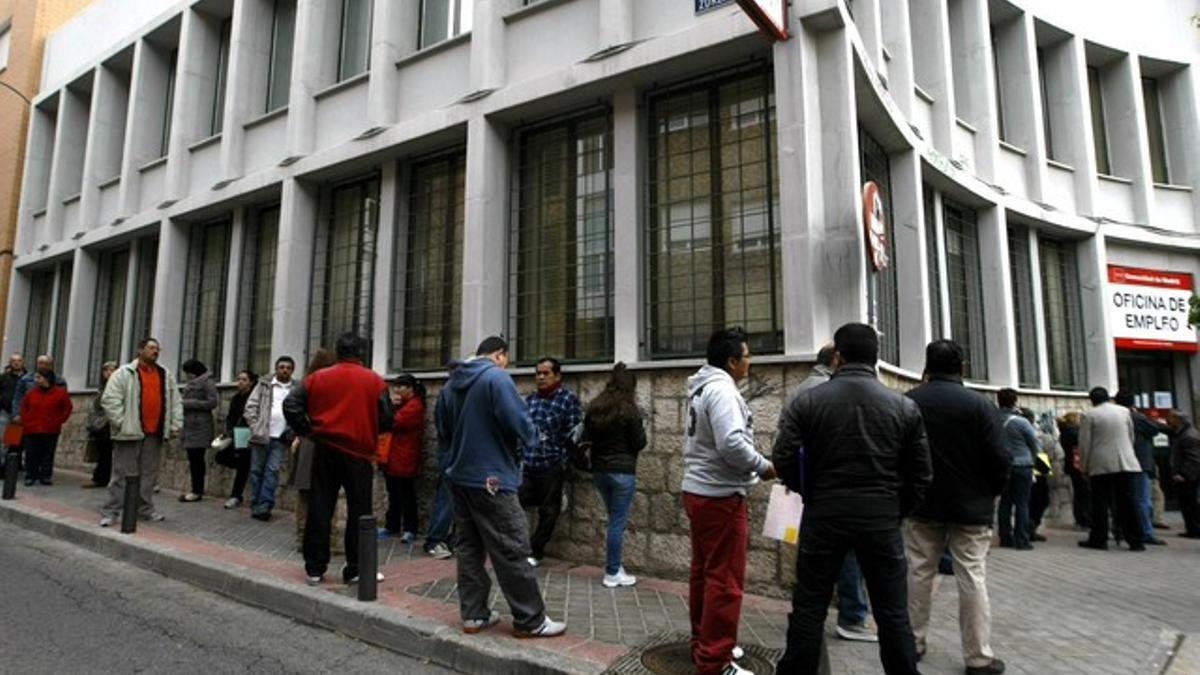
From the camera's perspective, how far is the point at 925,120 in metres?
10.2

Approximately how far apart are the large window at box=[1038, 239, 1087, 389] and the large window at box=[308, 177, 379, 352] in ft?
34.3

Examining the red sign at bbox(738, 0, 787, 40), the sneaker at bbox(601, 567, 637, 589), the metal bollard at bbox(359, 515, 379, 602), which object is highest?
the red sign at bbox(738, 0, 787, 40)

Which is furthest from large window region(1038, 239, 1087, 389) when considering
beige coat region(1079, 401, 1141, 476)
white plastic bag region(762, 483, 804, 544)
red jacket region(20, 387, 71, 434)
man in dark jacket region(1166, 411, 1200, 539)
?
red jacket region(20, 387, 71, 434)

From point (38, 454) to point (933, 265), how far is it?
1327cm

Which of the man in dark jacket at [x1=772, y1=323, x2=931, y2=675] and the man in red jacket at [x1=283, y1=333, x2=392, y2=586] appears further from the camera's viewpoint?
the man in red jacket at [x1=283, y1=333, x2=392, y2=586]

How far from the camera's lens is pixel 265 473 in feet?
30.0

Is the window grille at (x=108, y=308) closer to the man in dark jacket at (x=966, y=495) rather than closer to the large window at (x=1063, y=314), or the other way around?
the man in dark jacket at (x=966, y=495)

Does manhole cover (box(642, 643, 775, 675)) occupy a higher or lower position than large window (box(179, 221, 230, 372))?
lower

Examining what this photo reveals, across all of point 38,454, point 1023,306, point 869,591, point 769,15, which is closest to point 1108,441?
point 1023,306

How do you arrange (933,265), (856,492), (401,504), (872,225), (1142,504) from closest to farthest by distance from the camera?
(856,492)
(872,225)
(401,504)
(1142,504)
(933,265)

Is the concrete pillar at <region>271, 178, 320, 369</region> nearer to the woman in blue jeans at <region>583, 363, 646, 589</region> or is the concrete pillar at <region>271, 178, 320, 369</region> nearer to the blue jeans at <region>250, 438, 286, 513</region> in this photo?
the blue jeans at <region>250, 438, 286, 513</region>

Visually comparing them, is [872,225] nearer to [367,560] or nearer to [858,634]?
[858,634]

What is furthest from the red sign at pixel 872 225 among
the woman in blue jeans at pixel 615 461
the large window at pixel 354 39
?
the large window at pixel 354 39

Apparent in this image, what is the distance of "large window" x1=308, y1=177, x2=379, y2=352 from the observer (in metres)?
10.4
